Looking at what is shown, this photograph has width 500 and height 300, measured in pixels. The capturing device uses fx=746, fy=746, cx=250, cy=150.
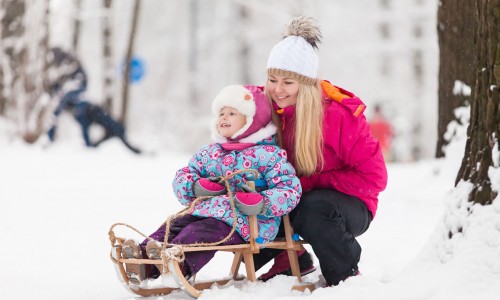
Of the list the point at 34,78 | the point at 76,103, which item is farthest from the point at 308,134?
the point at 34,78

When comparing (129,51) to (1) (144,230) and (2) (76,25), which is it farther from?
(1) (144,230)

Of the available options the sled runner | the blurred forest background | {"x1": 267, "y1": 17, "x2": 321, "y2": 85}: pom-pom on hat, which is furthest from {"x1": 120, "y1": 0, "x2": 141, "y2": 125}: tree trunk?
the sled runner

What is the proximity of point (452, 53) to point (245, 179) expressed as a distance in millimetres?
3988

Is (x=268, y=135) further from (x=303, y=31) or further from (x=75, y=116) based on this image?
(x=75, y=116)

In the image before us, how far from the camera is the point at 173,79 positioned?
29766mm

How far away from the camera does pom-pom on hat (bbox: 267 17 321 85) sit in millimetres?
3957

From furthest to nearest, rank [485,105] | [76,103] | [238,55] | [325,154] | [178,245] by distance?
[238,55] < [76,103] < [325,154] < [178,245] < [485,105]

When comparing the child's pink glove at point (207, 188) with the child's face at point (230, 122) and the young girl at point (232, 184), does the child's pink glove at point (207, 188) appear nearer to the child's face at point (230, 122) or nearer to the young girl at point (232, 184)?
the young girl at point (232, 184)

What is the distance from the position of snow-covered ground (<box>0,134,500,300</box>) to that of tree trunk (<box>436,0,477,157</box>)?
45 cm

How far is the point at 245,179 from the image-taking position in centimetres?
378

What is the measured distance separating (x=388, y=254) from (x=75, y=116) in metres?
6.91

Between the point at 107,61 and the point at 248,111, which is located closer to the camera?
the point at 248,111

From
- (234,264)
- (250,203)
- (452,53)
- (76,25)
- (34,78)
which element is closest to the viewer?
(250,203)

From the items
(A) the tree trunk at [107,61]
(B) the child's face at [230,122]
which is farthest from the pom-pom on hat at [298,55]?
(A) the tree trunk at [107,61]
